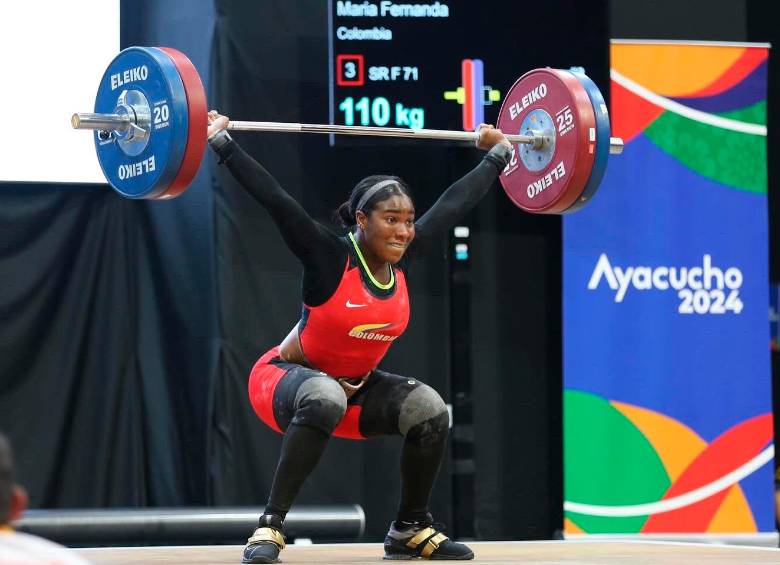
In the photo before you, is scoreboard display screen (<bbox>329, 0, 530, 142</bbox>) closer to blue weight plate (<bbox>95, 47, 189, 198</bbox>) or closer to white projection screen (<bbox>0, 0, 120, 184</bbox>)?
white projection screen (<bbox>0, 0, 120, 184</bbox>)

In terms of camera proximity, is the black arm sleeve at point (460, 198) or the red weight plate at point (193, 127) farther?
the black arm sleeve at point (460, 198)

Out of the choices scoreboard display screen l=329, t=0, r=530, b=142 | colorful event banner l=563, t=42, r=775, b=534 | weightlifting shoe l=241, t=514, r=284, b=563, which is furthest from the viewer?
colorful event banner l=563, t=42, r=775, b=534

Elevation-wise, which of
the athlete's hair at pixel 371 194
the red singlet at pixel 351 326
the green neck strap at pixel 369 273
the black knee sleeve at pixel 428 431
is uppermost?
the athlete's hair at pixel 371 194

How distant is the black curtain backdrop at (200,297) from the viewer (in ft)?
19.0

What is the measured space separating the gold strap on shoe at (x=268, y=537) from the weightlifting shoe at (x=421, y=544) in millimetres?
403

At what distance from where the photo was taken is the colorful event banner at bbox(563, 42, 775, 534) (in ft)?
19.5

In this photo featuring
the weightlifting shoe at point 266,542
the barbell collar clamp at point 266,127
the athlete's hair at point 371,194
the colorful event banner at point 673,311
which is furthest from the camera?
the colorful event banner at point 673,311

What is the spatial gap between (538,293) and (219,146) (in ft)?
10.5

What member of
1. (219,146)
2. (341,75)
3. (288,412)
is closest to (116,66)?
(219,146)

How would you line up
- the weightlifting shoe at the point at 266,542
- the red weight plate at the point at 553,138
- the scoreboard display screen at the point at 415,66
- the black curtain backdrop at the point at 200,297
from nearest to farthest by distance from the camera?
the weightlifting shoe at the point at 266,542
the red weight plate at the point at 553,138
the scoreboard display screen at the point at 415,66
the black curtain backdrop at the point at 200,297

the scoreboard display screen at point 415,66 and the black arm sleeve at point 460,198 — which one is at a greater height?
the scoreboard display screen at point 415,66

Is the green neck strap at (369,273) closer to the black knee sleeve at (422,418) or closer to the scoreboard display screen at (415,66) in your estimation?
the black knee sleeve at (422,418)

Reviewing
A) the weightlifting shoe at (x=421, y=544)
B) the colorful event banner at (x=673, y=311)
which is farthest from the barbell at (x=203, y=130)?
the colorful event banner at (x=673, y=311)

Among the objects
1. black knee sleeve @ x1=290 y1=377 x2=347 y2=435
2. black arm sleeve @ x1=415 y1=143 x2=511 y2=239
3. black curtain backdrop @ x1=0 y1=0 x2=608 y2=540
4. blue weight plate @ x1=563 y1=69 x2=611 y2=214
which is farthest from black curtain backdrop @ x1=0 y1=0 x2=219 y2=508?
black knee sleeve @ x1=290 y1=377 x2=347 y2=435
